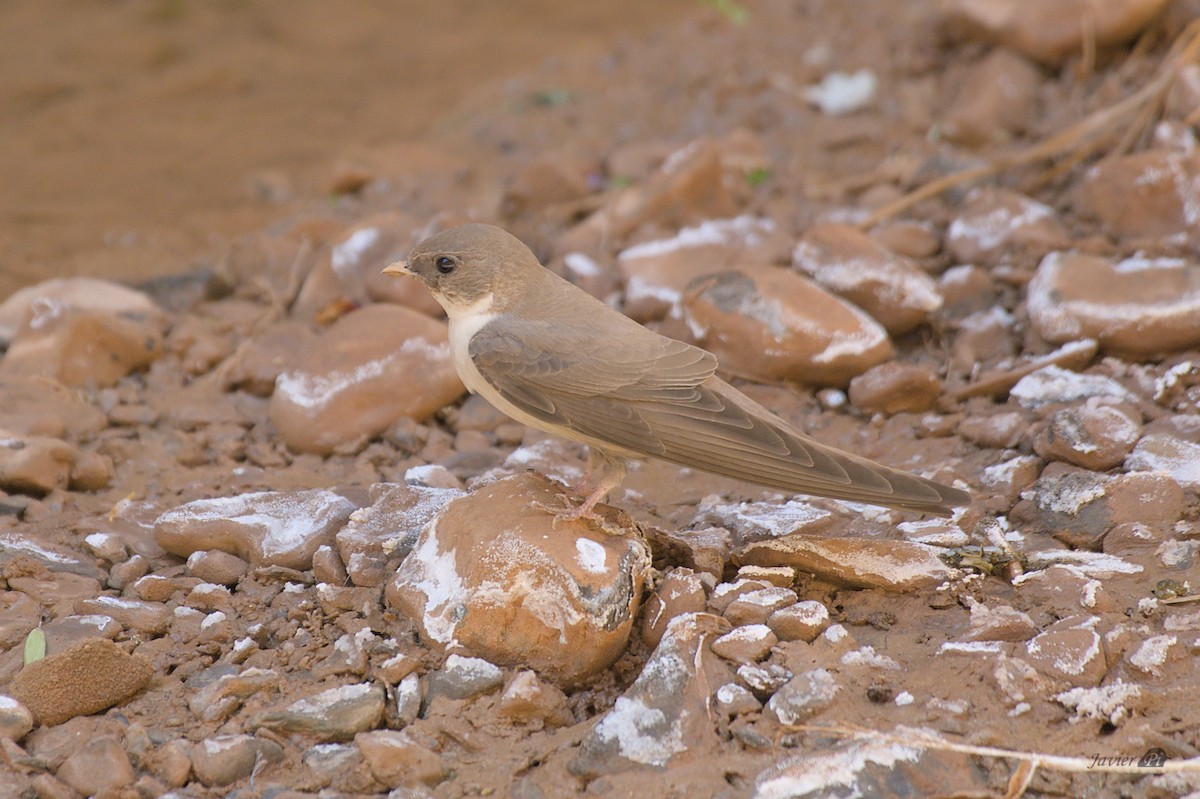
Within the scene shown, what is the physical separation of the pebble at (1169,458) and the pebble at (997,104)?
326 cm

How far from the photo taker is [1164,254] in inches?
223

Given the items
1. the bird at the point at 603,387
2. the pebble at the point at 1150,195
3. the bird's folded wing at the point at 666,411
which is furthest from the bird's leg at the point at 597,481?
the pebble at the point at 1150,195

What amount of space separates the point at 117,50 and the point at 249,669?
7786 millimetres

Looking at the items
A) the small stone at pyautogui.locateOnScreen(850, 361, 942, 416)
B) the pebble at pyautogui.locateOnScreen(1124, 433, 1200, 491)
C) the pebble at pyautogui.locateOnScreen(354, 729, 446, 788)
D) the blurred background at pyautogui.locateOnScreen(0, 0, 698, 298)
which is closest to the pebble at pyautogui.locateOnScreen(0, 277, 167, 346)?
the blurred background at pyautogui.locateOnScreen(0, 0, 698, 298)

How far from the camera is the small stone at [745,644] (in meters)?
3.53

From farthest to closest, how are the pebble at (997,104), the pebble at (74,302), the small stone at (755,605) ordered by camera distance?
the pebble at (997,104), the pebble at (74,302), the small stone at (755,605)

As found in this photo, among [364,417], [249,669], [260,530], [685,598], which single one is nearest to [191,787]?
[249,669]

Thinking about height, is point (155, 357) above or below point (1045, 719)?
below

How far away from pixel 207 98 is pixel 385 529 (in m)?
6.21

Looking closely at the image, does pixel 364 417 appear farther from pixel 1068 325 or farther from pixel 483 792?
pixel 1068 325

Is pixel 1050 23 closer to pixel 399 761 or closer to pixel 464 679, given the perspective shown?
pixel 464 679

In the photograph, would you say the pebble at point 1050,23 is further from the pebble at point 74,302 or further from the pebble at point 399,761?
the pebble at point 399,761

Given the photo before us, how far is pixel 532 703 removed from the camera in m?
3.47

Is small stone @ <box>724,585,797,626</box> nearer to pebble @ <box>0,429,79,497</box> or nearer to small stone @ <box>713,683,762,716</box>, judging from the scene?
small stone @ <box>713,683,762,716</box>
